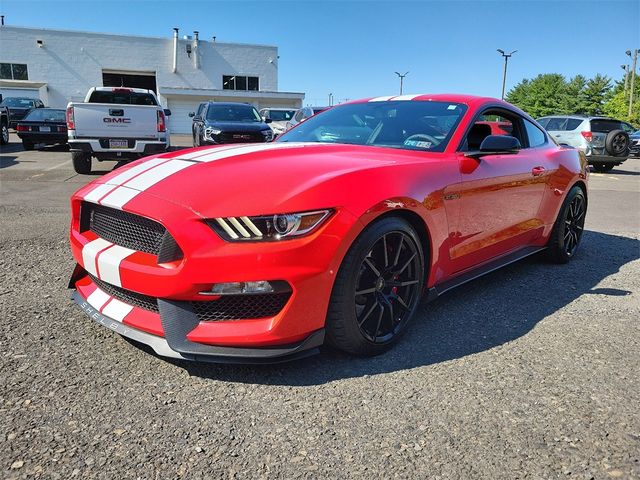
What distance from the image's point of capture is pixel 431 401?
2.31 metres

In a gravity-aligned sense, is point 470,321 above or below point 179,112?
below

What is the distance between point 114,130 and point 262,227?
8.74 metres

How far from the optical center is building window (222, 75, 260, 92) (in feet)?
135

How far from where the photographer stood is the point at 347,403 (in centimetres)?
229

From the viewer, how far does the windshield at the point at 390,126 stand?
341 cm

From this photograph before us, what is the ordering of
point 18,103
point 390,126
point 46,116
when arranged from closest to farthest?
point 390,126, point 46,116, point 18,103

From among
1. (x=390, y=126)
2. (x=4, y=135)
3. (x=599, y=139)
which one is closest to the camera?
(x=390, y=126)

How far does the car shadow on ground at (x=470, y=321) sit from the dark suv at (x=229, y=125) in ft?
30.3

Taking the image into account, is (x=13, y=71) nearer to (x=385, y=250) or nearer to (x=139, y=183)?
(x=139, y=183)

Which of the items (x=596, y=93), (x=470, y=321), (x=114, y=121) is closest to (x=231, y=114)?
(x=114, y=121)

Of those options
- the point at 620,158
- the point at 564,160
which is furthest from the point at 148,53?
the point at 564,160

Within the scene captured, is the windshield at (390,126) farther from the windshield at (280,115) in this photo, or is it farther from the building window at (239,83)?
the building window at (239,83)

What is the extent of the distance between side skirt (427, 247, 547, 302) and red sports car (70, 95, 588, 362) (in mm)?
18

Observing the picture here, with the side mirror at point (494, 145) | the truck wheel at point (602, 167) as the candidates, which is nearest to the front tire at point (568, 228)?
the side mirror at point (494, 145)
